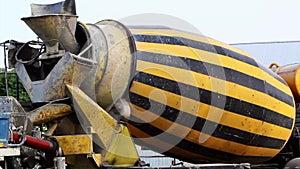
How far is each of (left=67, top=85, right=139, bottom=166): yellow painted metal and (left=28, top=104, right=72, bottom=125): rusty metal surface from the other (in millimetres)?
128

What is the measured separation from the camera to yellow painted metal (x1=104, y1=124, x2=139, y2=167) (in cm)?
536

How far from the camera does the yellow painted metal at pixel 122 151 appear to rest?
5.36 m

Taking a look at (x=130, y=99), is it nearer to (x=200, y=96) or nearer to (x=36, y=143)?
(x=200, y=96)

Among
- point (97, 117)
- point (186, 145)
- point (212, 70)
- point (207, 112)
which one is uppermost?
point (212, 70)

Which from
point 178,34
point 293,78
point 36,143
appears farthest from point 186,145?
point 293,78

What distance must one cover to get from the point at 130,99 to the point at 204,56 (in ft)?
2.90

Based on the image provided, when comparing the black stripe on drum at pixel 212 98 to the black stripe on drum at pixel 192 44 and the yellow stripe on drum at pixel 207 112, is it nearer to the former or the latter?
the yellow stripe on drum at pixel 207 112

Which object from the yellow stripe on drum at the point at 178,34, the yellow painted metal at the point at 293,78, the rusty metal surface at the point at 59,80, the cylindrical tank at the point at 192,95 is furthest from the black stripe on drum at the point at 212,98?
the yellow painted metal at the point at 293,78

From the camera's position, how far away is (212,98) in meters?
5.89

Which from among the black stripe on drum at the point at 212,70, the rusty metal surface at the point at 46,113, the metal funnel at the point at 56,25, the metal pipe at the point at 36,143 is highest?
the metal funnel at the point at 56,25

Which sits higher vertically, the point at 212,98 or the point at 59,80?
the point at 59,80

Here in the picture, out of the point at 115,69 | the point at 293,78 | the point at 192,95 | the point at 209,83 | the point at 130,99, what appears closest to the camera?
the point at 115,69

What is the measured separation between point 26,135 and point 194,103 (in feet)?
5.62

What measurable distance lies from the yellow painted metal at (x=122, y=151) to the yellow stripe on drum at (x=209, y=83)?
594 millimetres
